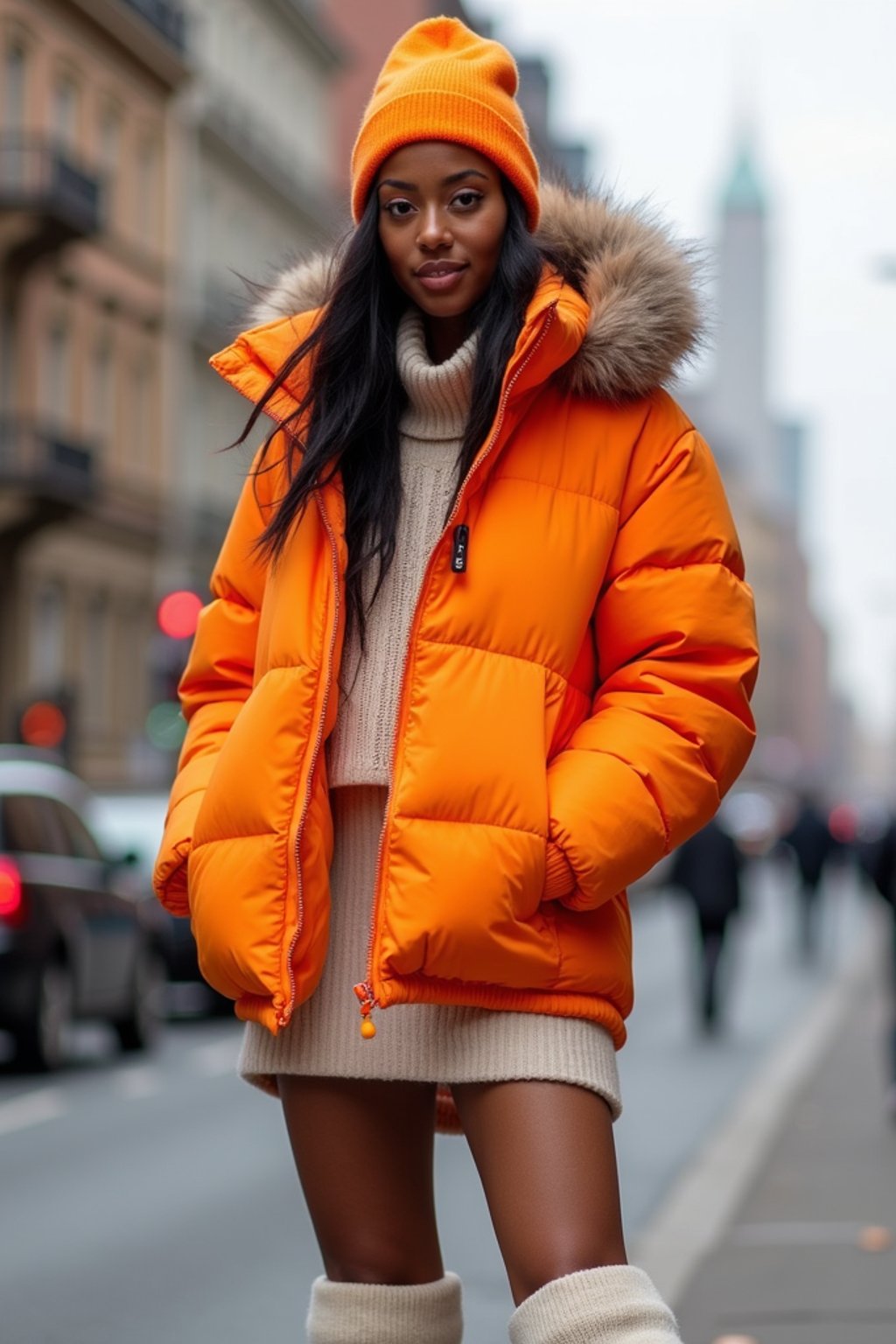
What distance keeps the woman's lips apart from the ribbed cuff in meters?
0.74

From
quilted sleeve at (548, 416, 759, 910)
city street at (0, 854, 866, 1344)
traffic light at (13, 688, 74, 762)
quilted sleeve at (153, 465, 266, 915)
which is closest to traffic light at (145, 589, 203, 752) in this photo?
traffic light at (13, 688, 74, 762)

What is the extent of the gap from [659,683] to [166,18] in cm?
4105

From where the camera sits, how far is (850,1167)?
10125 millimetres

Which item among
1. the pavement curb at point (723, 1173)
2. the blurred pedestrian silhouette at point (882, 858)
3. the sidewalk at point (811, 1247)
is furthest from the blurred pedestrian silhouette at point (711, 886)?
the blurred pedestrian silhouette at point (882, 858)

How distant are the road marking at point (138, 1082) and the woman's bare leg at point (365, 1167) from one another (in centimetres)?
992

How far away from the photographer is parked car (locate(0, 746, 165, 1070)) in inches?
557

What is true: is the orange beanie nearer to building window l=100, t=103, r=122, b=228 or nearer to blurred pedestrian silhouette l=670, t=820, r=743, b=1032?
blurred pedestrian silhouette l=670, t=820, r=743, b=1032

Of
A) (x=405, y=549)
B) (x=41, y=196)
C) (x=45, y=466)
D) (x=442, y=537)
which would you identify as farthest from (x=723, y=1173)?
(x=45, y=466)

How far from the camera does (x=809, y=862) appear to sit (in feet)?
101

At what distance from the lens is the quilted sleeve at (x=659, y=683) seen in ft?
10.7

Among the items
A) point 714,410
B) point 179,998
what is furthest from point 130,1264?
point 714,410

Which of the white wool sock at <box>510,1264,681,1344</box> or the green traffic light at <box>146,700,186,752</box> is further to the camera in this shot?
the green traffic light at <box>146,700,186,752</box>

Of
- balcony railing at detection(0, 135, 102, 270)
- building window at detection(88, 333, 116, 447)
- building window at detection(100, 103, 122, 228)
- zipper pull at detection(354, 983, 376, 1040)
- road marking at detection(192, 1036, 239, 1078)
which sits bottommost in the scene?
road marking at detection(192, 1036, 239, 1078)

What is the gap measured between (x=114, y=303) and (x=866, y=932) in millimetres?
15058
